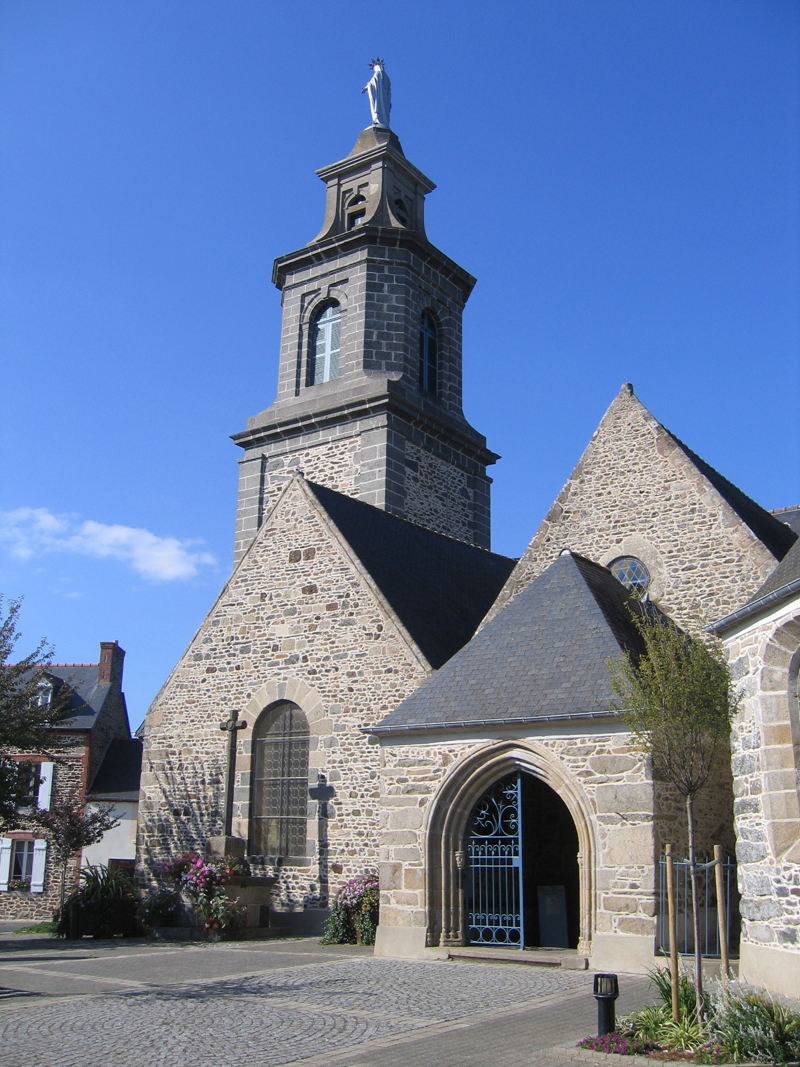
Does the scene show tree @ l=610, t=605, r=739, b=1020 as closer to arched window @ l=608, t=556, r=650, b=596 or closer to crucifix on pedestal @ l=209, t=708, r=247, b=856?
arched window @ l=608, t=556, r=650, b=596

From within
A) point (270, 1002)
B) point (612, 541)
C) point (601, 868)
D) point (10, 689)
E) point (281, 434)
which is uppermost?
point (281, 434)

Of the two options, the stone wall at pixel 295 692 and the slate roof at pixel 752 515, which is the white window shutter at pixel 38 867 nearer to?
the stone wall at pixel 295 692

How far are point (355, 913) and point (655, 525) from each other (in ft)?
21.7

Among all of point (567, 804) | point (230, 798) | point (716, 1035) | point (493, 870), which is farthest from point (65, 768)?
point (716, 1035)

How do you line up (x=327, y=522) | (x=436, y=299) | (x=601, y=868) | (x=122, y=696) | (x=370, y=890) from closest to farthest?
(x=601, y=868)
(x=370, y=890)
(x=327, y=522)
(x=436, y=299)
(x=122, y=696)

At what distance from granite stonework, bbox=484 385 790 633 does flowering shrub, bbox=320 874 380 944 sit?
4.09m

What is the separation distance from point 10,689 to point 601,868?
997cm

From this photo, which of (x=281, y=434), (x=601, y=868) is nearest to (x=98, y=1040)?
(x=601, y=868)

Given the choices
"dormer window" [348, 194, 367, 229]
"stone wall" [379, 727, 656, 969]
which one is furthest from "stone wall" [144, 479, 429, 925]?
"dormer window" [348, 194, 367, 229]

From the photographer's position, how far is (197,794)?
1602 cm

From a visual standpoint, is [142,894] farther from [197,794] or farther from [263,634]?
[263,634]

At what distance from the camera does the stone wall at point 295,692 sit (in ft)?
46.4

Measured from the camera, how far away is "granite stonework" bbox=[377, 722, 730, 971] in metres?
9.98

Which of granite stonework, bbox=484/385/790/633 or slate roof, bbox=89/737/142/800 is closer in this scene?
granite stonework, bbox=484/385/790/633
